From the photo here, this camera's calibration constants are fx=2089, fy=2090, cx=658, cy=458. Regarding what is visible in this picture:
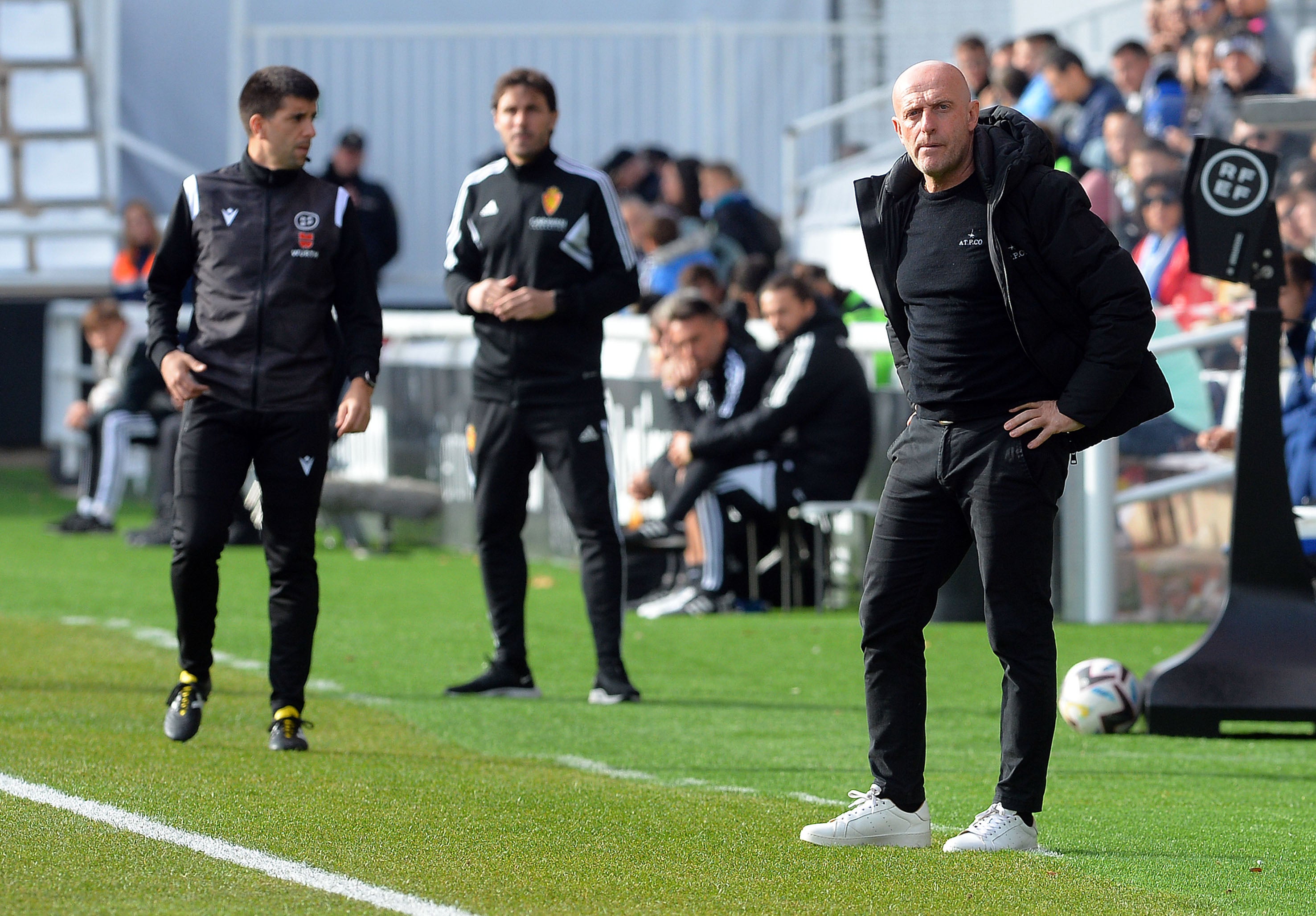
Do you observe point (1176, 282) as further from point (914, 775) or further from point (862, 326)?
point (914, 775)

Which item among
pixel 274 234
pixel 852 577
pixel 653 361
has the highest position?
pixel 274 234

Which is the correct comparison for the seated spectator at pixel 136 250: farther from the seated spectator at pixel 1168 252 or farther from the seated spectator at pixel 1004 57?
the seated spectator at pixel 1168 252

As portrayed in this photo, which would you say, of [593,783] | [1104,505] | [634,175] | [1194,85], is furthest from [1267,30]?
[593,783]

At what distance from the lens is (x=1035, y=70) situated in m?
16.1

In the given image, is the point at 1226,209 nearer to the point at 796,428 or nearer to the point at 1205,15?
the point at 796,428

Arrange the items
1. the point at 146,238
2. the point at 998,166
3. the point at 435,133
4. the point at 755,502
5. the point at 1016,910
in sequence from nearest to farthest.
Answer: the point at 1016,910 → the point at 998,166 → the point at 755,502 → the point at 146,238 → the point at 435,133

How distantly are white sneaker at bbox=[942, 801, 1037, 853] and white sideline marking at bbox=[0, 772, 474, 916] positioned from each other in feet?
4.42

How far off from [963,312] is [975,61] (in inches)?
465

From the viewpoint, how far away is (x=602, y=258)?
7.98 meters

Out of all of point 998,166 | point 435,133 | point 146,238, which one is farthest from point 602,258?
point 435,133

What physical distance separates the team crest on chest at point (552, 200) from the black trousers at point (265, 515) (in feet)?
5.04

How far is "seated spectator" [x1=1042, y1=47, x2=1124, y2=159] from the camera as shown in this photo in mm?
14523

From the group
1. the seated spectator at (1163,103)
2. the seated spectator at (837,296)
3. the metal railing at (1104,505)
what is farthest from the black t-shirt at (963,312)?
the seated spectator at (1163,103)

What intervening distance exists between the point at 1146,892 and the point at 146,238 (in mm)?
14703
